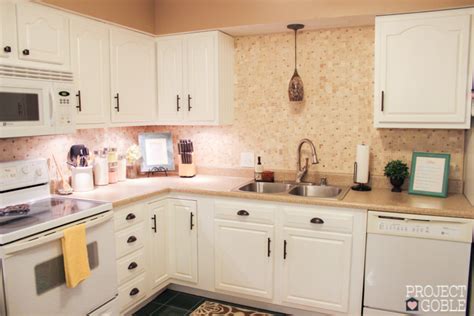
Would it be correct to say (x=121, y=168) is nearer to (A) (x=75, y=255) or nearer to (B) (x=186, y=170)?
(B) (x=186, y=170)

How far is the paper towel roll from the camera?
2842 mm

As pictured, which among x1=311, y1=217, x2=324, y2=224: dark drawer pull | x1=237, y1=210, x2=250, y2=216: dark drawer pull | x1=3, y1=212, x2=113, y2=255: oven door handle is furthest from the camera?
x1=237, y1=210, x2=250, y2=216: dark drawer pull

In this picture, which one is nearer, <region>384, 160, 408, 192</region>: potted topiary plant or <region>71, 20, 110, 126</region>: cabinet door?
<region>71, 20, 110, 126</region>: cabinet door

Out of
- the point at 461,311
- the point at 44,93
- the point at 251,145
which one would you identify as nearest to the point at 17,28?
the point at 44,93

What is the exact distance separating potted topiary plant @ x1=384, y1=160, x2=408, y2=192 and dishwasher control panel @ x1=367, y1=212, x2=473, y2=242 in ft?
1.58

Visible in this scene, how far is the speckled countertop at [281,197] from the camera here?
2342 mm

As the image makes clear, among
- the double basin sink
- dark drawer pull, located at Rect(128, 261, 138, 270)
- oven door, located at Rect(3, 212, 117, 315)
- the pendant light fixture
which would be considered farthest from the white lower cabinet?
the pendant light fixture

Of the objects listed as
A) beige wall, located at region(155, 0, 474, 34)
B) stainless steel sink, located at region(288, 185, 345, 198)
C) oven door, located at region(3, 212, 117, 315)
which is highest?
beige wall, located at region(155, 0, 474, 34)

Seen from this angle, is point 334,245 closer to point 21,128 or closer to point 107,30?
point 21,128

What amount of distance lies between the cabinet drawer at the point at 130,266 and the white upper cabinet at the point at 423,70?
1902mm

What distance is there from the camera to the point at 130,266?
2674 mm

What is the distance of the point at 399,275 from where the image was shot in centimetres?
240

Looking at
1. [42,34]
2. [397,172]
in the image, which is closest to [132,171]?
[42,34]

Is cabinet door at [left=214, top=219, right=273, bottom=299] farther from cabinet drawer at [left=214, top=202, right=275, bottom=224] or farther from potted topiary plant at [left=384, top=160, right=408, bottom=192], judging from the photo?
potted topiary plant at [left=384, top=160, right=408, bottom=192]
